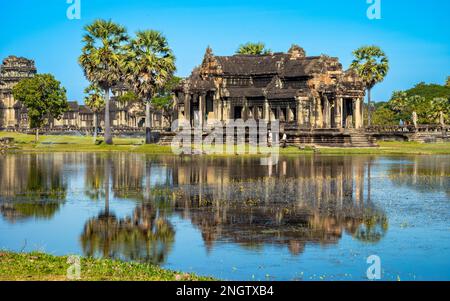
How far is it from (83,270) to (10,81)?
181432 millimetres

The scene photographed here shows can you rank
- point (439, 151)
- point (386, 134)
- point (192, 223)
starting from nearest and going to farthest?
point (192, 223)
point (439, 151)
point (386, 134)

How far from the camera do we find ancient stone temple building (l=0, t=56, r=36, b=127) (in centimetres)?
19038

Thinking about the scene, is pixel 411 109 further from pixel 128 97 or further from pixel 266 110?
pixel 128 97

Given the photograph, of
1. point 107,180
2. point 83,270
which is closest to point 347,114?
point 107,180

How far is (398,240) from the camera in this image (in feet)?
70.9

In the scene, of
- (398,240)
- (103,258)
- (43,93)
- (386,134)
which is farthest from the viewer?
(43,93)

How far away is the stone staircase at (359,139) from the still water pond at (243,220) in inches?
1324

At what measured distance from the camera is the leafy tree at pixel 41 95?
118125mm

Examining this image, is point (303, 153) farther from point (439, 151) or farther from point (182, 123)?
point (182, 123)

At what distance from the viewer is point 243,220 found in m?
25.2

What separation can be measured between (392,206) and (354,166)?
2243cm

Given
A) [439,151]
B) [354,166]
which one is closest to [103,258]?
[354,166]

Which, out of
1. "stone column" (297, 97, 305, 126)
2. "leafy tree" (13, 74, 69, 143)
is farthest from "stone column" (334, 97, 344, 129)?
"leafy tree" (13, 74, 69, 143)

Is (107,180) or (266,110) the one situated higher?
(266,110)
